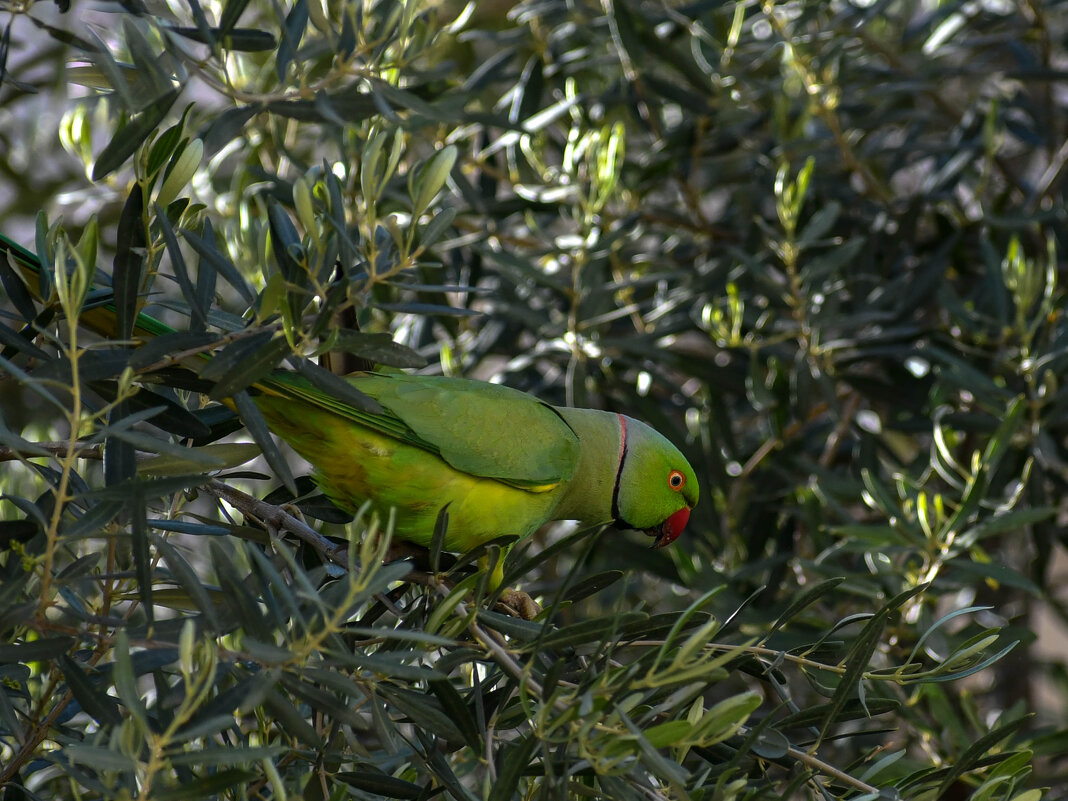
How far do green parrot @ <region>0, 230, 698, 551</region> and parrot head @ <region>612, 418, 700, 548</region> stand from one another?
0.02 m

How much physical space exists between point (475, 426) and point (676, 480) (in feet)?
1.90

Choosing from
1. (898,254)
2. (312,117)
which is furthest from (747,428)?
(312,117)

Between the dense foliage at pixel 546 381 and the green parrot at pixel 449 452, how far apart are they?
9cm

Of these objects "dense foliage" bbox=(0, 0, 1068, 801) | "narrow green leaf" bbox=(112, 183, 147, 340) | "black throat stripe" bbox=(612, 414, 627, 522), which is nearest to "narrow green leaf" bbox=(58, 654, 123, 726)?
"dense foliage" bbox=(0, 0, 1068, 801)

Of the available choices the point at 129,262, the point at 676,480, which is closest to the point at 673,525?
the point at 676,480

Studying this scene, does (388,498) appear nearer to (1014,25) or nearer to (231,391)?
(231,391)

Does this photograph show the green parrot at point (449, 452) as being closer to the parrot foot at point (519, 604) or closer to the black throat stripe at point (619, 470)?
the black throat stripe at point (619, 470)

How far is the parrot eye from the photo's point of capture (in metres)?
2.28

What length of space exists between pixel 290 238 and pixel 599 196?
135 centimetres

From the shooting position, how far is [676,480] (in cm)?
229

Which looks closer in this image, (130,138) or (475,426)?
(130,138)

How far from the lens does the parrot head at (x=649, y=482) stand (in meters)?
2.25

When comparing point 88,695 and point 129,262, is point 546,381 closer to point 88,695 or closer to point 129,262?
point 129,262

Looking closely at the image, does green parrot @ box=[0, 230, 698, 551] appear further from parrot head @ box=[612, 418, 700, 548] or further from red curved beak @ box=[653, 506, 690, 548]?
red curved beak @ box=[653, 506, 690, 548]
